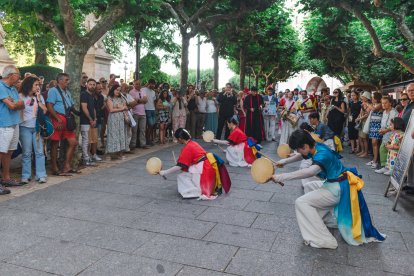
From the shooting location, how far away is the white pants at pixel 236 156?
9.33m

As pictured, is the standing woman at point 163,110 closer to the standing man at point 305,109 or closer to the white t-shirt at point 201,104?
the white t-shirt at point 201,104

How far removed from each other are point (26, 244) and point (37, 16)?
5642 millimetres

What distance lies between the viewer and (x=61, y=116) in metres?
7.45

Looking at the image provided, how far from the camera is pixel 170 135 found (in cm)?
1402

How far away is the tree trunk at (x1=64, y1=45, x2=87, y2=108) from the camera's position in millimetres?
8141

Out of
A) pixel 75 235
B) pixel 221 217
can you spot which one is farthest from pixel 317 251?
pixel 75 235

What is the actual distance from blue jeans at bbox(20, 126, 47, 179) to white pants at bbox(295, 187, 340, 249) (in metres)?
4.77

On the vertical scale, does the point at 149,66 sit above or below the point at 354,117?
above

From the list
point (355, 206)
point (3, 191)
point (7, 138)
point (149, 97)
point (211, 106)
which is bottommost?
point (3, 191)

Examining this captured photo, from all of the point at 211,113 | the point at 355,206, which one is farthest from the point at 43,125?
the point at 211,113

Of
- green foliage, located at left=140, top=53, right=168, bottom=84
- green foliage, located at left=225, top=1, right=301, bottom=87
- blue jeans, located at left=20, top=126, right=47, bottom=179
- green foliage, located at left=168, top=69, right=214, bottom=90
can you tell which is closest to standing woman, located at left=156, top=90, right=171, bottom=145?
blue jeans, located at left=20, top=126, right=47, bottom=179

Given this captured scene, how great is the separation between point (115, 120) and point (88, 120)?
786 millimetres

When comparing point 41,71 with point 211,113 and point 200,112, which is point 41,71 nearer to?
point 200,112

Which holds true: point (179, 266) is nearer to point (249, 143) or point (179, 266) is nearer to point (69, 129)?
point (69, 129)
